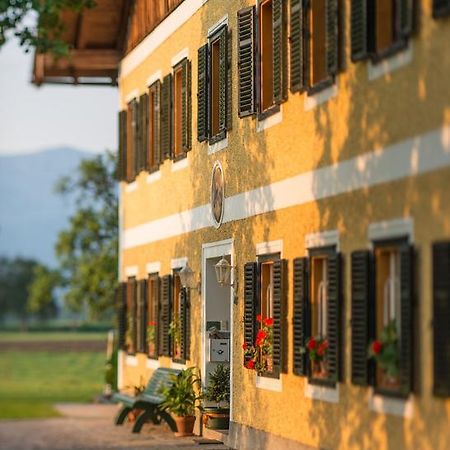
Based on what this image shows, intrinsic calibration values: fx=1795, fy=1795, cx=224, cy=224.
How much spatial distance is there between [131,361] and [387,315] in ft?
49.7

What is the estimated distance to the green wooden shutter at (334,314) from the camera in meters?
17.1

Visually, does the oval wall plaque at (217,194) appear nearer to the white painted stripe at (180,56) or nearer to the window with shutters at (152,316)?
the white painted stripe at (180,56)

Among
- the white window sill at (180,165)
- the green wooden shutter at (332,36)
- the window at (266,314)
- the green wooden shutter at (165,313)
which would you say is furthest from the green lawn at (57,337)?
the green wooden shutter at (332,36)

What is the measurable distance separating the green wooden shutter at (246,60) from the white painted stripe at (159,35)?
285cm

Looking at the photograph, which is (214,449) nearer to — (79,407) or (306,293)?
(306,293)

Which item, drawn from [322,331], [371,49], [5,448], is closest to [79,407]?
[5,448]

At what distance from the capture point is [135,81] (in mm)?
30656

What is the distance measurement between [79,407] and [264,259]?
1713 centimetres

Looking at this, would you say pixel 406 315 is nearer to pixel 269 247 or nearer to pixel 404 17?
pixel 404 17

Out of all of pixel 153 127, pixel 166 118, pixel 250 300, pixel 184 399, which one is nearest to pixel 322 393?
pixel 250 300

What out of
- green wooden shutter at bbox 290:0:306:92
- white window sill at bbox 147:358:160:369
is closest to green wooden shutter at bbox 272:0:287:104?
green wooden shutter at bbox 290:0:306:92

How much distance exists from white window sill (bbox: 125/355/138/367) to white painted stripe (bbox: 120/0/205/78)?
496cm

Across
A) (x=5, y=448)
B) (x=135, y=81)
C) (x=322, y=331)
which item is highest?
(x=135, y=81)

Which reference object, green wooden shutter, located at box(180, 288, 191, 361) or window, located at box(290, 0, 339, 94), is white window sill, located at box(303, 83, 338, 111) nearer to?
window, located at box(290, 0, 339, 94)
